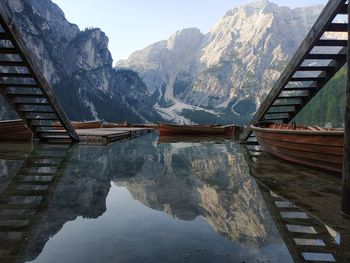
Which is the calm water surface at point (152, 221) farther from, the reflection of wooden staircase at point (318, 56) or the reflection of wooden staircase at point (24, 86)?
the reflection of wooden staircase at point (318, 56)

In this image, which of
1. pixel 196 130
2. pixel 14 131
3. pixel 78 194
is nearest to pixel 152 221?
pixel 78 194

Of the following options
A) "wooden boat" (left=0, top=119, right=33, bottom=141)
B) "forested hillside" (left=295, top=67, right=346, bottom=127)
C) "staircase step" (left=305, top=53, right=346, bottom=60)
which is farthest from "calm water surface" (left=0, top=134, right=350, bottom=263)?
"forested hillside" (left=295, top=67, right=346, bottom=127)

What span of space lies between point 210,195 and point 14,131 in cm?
1733

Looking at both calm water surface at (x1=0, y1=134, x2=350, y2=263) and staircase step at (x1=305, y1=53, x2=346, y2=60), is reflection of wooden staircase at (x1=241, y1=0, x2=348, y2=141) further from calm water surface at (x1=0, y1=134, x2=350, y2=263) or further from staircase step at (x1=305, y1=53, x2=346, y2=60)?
calm water surface at (x1=0, y1=134, x2=350, y2=263)

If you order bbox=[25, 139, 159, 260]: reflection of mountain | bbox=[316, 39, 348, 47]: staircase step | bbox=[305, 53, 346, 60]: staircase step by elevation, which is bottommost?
bbox=[25, 139, 159, 260]: reflection of mountain

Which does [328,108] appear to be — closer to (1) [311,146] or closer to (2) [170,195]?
(1) [311,146]

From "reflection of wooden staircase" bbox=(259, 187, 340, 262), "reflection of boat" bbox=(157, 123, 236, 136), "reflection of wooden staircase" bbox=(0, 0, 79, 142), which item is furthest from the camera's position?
"reflection of boat" bbox=(157, 123, 236, 136)

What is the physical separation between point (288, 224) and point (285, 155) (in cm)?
821

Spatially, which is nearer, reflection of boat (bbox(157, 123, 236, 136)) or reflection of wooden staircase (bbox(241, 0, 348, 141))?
reflection of wooden staircase (bbox(241, 0, 348, 141))

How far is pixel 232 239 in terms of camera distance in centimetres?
486

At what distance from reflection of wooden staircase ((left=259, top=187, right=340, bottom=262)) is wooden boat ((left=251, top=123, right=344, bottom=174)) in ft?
12.4

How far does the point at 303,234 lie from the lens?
504 cm

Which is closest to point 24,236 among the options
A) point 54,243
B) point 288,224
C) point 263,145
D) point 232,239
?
point 54,243

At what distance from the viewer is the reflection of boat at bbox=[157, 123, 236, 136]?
32594 mm
